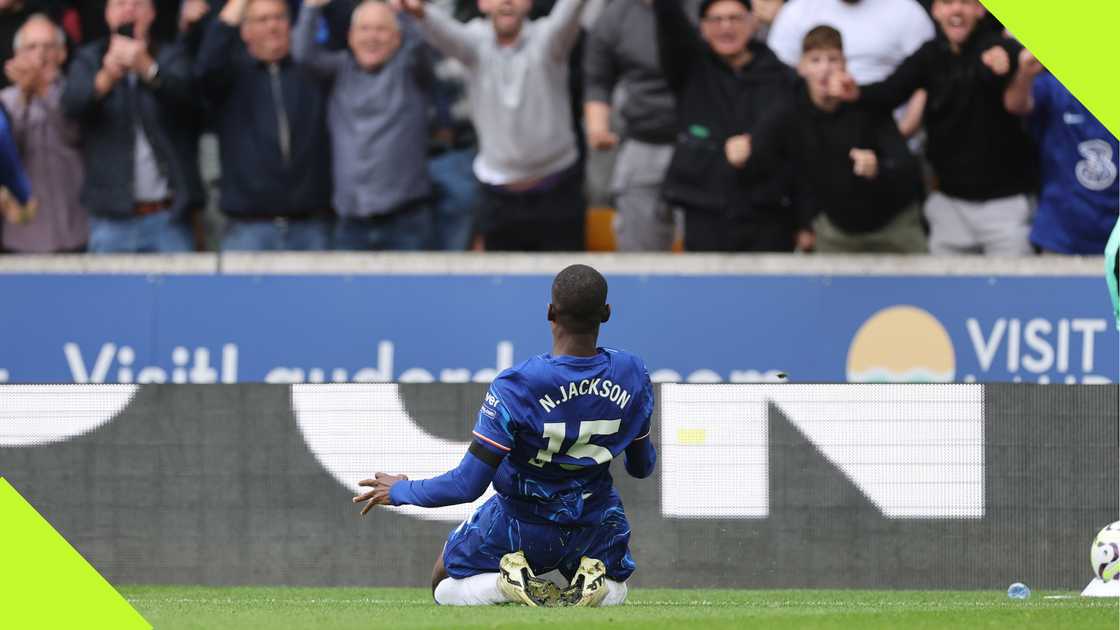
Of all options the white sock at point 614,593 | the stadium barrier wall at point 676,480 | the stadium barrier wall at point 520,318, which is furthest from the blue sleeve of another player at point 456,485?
the stadium barrier wall at point 520,318

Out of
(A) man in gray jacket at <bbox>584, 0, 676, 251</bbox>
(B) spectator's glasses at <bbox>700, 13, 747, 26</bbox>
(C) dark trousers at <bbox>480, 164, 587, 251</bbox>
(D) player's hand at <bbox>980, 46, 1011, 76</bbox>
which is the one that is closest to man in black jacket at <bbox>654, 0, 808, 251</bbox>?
(B) spectator's glasses at <bbox>700, 13, 747, 26</bbox>

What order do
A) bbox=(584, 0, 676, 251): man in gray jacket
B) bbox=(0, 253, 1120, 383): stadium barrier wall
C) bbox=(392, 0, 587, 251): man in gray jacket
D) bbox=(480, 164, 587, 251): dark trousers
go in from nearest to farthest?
bbox=(0, 253, 1120, 383): stadium barrier wall < bbox=(584, 0, 676, 251): man in gray jacket < bbox=(392, 0, 587, 251): man in gray jacket < bbox=(480, 164, 587, 251): dark trousers

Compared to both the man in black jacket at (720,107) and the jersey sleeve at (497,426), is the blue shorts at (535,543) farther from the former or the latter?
the man in black jacket at (720,107)

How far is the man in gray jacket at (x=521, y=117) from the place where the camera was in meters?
12.6

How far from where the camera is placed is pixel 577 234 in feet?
41.7

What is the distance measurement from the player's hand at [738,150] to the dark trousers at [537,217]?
1.09m

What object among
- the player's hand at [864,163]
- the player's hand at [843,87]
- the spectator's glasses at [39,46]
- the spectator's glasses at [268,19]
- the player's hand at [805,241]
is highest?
the spectator's glasses at [268,19]

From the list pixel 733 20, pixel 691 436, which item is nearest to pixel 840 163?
pixel 733 20

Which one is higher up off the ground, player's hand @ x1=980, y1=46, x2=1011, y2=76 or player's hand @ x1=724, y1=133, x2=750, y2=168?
player's hand @ x1=980, y1=46, x2=1011, y2=76

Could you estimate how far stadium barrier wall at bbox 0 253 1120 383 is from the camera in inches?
481

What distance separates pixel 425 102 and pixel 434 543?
13.3 ft

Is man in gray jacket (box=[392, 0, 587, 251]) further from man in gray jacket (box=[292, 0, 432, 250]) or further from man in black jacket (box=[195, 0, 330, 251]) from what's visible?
man in black jacket (box=[195, 0, 330, 251])

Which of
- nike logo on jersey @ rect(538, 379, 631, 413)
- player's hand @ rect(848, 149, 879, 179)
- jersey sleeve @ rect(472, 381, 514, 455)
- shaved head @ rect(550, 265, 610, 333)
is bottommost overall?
jersey sleeve @ rect(472, 381, 514, 455)

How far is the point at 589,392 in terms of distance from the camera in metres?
6.07
